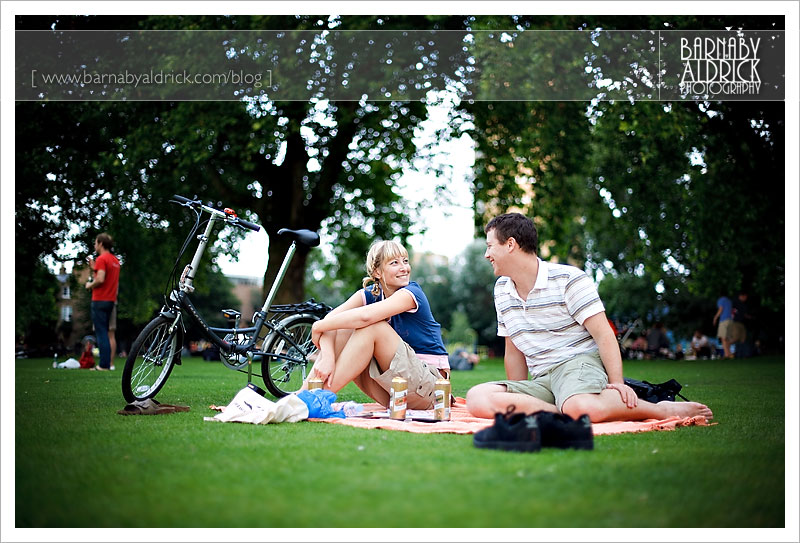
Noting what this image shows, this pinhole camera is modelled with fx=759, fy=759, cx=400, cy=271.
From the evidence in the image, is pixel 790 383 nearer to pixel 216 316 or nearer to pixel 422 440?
pixel 422 440

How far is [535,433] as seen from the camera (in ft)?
11.5

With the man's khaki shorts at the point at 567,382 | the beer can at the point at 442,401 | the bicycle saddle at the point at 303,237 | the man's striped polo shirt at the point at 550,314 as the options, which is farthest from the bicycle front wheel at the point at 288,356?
the man's khaki shorts at the point at 567,382

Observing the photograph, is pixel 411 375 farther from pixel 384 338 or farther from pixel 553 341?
pixel 553 341

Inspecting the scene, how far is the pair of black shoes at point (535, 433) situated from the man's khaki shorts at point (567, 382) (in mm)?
729

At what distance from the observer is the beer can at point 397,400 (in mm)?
4680

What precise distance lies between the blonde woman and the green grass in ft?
1.96

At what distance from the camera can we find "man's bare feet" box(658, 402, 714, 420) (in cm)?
461

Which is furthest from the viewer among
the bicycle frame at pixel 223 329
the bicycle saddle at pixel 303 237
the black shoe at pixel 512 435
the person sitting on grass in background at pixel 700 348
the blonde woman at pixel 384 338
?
the person sitting on grass in background at pixel 700 348

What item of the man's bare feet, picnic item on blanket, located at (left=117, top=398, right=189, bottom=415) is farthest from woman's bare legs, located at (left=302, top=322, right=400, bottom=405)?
the man's bare feet

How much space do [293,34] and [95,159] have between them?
4.77m

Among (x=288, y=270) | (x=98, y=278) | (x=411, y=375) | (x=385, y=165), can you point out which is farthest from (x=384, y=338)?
(x=385, y=165)

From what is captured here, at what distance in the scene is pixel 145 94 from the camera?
41.7 feet

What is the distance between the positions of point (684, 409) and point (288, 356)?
→ 9.67 ft

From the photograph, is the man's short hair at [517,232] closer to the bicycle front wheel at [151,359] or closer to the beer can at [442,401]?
the beer can at [442,401]
